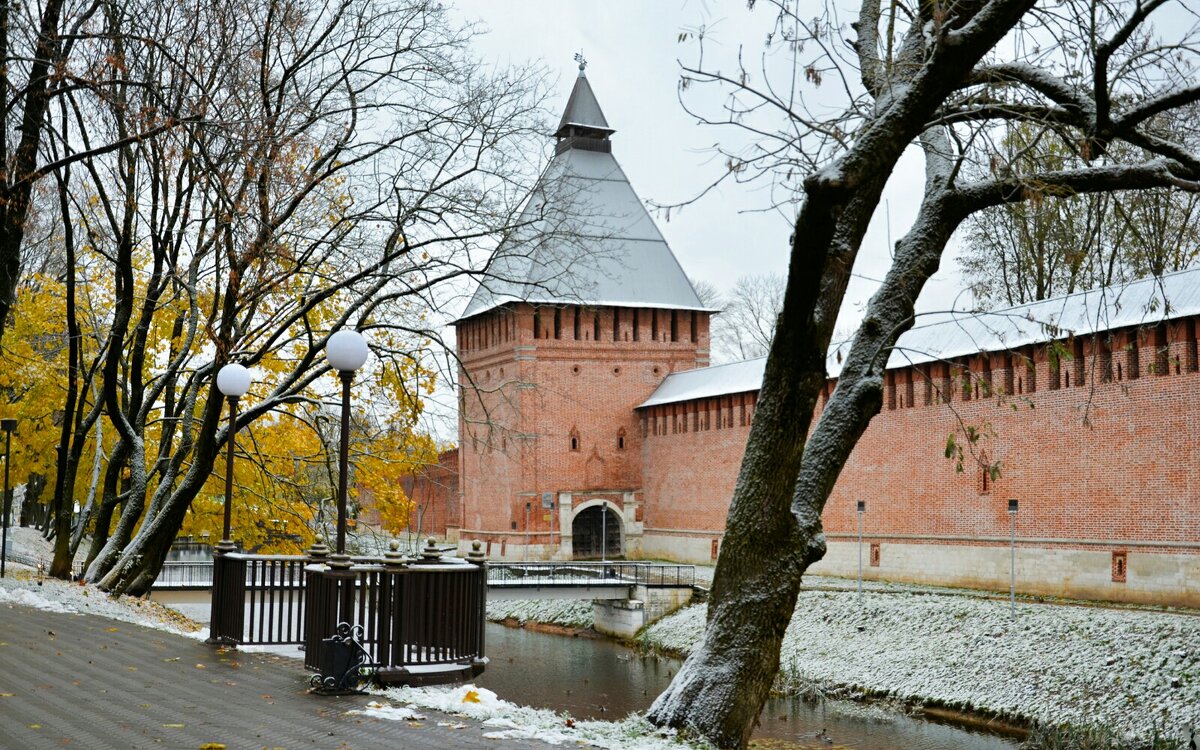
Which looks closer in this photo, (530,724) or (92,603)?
(530,724)

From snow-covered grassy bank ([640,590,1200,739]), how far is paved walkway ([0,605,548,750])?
1058 cm

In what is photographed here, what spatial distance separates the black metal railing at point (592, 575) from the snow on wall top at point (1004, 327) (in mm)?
4740

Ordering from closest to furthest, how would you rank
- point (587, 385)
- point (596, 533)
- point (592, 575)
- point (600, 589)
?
point (600, 589) → point (592, 575) → point (587, 385) → point (596, 533)

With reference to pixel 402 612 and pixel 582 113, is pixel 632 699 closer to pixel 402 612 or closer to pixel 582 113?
pixel 402 612

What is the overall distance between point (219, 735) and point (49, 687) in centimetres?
174

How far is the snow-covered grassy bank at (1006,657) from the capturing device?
47.5 feet

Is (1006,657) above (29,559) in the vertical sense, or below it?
below

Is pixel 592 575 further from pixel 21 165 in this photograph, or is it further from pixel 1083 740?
pixel 21 165

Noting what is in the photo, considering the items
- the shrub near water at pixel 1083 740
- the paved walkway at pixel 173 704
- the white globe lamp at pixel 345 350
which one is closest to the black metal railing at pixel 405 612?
the paved walkway at pixel 173 704

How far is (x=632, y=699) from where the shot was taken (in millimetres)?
18547

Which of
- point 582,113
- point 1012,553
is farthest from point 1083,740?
point 582,113

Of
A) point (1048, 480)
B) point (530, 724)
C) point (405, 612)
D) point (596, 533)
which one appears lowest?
point (530, 724)

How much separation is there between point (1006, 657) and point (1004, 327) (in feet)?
23.7

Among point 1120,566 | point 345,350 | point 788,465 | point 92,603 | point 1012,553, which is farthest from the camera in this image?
point 1012,553
